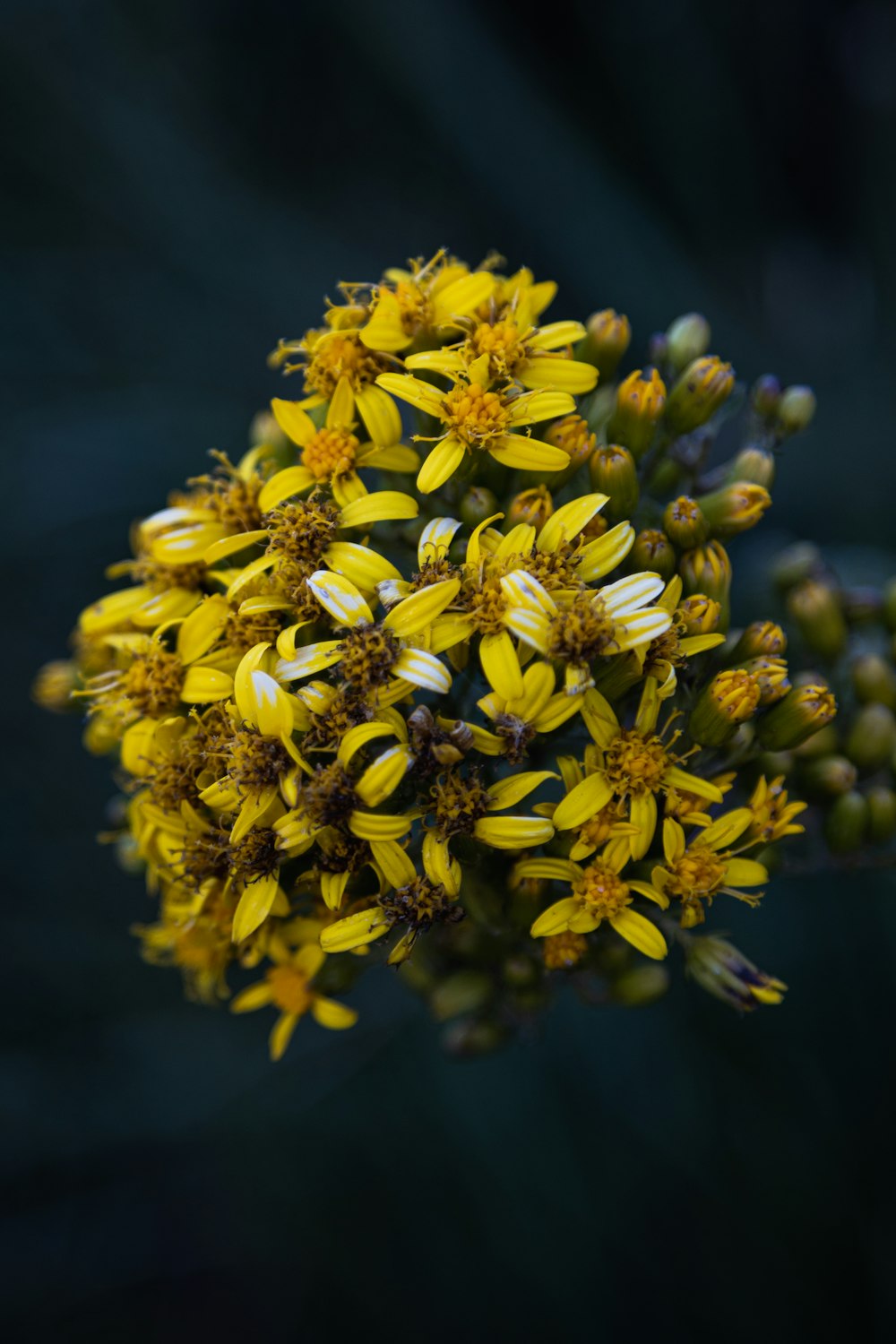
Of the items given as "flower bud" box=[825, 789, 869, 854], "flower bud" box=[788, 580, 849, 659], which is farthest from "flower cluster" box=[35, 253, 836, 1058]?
"flower bud" box=[788, 580, 849, 659]

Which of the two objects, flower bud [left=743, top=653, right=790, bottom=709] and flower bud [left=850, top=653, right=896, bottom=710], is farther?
flower bud [left=850, top=653, right=896, bottom=710]

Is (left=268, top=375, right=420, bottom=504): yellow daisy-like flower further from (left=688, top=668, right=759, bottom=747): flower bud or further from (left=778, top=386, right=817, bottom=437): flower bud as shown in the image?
(left=778, top=386, right=817, bottom=437): flower bud

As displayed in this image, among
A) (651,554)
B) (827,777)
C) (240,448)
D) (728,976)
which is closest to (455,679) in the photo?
(651,554)

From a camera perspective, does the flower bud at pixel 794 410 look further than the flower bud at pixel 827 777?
Yes

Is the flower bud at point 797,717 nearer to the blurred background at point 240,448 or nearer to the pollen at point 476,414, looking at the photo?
the pollen at point 476,414

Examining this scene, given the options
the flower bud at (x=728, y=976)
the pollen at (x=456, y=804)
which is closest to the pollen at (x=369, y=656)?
the pollen at (x=456, y=804)
